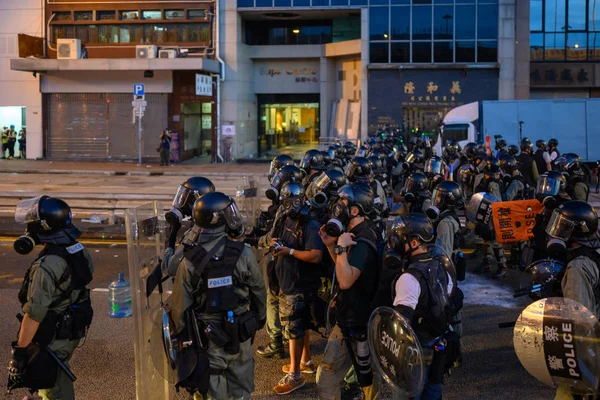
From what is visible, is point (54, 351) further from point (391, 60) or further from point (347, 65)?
point (347, 65)

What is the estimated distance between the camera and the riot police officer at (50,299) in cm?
490

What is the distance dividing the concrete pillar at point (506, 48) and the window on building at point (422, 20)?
315 centimetres

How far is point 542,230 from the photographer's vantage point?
8977 millimetres

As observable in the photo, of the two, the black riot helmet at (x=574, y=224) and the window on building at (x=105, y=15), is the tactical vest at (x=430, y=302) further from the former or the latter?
the window on building at (x=105, y=15)

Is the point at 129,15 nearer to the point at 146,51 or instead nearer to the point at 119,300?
the point at 146,51

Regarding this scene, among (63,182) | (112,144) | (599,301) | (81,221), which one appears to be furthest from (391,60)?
(599,301)

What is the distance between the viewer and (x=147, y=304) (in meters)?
5.45

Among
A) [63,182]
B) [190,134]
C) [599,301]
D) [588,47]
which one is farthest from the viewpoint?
[588,47]

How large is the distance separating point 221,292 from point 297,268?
2.02m

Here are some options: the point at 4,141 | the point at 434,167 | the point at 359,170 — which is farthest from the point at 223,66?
the point at 359,170

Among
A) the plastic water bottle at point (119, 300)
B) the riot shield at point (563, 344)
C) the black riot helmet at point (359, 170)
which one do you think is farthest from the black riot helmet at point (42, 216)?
the black riot helmet at point (359, 170)

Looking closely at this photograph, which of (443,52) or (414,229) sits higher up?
(443,52)

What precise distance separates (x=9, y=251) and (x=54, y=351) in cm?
855

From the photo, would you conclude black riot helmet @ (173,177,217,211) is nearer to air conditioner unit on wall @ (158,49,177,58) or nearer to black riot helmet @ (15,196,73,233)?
black riot helmet @ (15,196,73,233)
